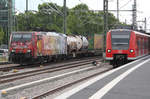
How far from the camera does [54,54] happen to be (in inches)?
1022

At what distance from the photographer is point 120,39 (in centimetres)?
2103

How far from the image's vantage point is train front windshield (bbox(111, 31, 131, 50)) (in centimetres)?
2084

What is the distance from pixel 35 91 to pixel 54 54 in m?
15.5

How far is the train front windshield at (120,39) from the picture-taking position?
2084cm

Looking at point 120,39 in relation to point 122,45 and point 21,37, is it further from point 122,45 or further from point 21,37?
point 21,37

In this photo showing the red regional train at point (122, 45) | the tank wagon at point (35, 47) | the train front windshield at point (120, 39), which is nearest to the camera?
the red regional train at point (122, 45)

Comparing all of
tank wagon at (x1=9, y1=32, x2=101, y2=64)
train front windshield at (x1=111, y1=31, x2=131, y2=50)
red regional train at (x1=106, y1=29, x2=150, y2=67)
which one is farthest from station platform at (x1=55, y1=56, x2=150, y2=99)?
tank wagon at (x1=9, y1=32, x2=101, y2=64)

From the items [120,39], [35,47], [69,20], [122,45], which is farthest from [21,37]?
[69,20]

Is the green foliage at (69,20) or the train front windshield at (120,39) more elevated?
the green foliage at (69,20)

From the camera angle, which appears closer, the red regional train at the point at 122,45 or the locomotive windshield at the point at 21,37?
the red regional train at the point at 122,45

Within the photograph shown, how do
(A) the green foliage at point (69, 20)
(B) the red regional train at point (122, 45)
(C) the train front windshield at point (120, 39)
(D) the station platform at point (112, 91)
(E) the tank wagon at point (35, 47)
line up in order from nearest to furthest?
(D) the station platform at point (112, 91), (B) the red regional train at point (122, 45), (C) the train front windshield at point (120, 39), (E) the tank wagon at point (35, 47), (A) the green foliage at point (69, 20)

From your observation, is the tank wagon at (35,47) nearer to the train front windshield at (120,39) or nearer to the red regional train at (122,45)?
the red regional train at (122,45)

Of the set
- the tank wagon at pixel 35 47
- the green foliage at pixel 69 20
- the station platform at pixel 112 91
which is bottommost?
the station platform at pixel 112 91

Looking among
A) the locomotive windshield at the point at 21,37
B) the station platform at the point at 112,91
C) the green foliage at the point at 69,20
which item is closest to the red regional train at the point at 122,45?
the locomotive windshield at the point at 21,37
